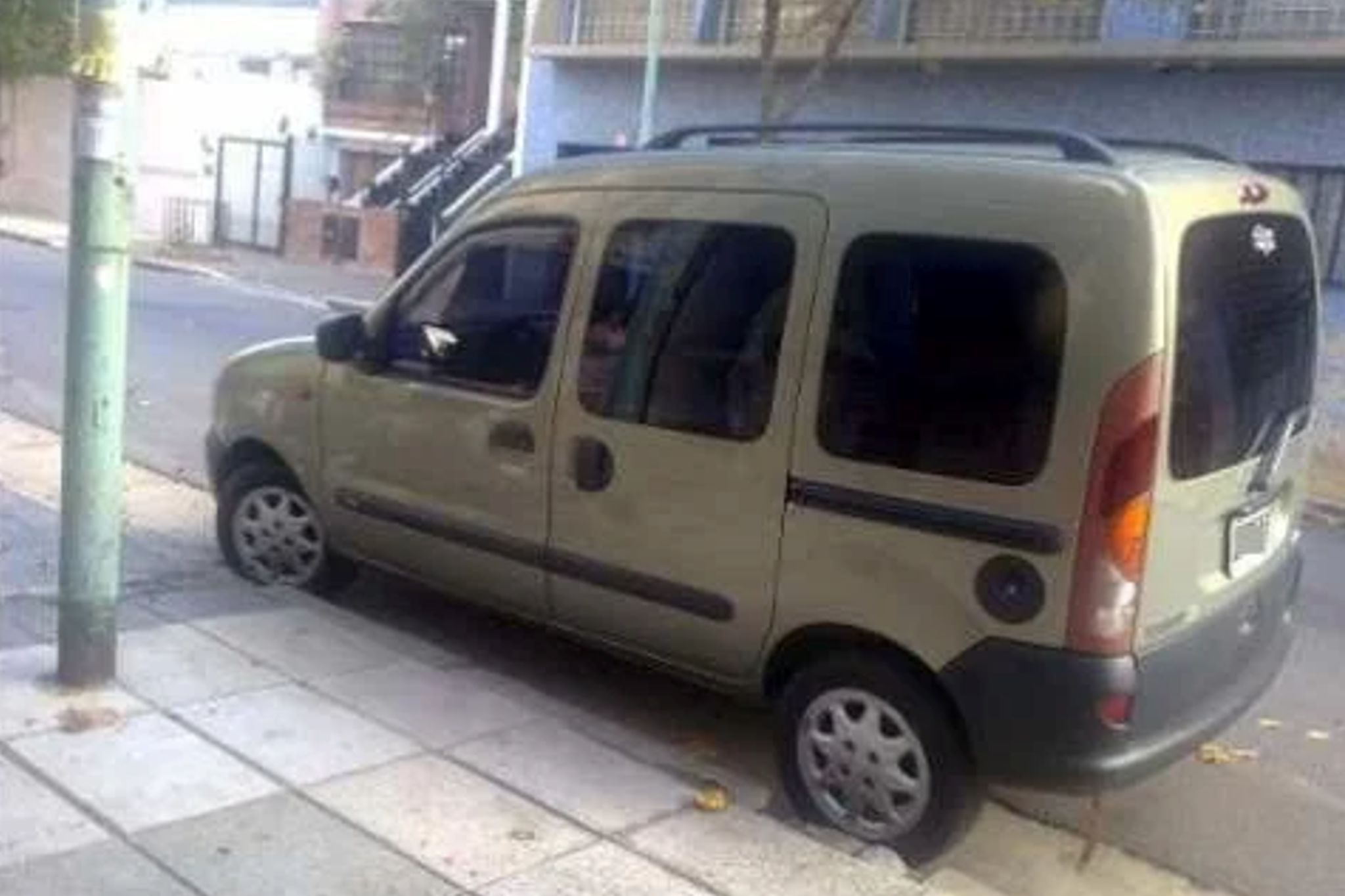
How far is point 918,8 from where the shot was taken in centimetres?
1736

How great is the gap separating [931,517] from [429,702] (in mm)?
1782

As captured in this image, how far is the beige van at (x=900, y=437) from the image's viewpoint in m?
4.02

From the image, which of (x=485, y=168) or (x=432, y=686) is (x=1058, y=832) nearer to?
(x=432, y=686)

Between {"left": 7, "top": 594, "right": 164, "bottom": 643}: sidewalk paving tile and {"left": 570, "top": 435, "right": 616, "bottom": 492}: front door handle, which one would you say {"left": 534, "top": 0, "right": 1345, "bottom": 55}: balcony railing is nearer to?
{"left": 570, "top": 435, "right": 616, "bottom": 492}: front door handle

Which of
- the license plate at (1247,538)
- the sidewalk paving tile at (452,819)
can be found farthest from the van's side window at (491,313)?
the license plate at (1247,538)

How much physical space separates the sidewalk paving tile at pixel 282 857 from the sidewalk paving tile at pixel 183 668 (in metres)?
0.87

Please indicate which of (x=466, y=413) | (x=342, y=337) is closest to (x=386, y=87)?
(x=342, y=337)

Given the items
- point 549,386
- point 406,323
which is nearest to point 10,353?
point 406,323

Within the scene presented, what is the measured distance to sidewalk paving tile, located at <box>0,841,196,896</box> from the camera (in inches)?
140

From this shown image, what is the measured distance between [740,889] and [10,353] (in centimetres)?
1116

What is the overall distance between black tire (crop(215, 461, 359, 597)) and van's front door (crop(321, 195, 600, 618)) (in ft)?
0.86

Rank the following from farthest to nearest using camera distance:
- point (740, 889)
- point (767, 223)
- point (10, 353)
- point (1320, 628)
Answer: point (10, 353)
point (1320, 628)
point (767, 223)
point (740, 889)

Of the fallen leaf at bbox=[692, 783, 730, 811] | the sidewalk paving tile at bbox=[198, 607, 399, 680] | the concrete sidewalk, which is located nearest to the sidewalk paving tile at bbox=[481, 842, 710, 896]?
the concrete sidewalk

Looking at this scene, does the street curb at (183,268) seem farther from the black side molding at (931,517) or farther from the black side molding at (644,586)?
the black side molding at (931,517)
